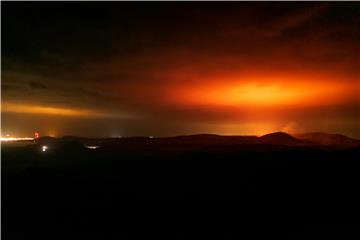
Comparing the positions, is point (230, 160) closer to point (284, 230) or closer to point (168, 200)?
point (168, 200)

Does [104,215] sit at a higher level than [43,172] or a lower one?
lower

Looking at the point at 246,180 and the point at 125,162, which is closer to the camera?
the point at 246,180

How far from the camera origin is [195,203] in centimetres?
2130

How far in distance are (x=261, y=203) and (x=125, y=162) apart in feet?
83.6

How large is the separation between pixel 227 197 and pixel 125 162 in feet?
75.6

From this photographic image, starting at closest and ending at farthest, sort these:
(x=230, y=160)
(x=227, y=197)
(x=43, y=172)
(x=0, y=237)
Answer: (x=0, y=237) < (x=227, y=197) < (x=43, y=172) < (x=230, y=160)

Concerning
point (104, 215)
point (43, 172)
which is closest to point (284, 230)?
point (104, 215)

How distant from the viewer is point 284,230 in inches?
654

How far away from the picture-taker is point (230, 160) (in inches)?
1566

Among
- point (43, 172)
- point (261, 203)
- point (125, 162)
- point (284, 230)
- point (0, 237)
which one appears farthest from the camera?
point (125, 162)

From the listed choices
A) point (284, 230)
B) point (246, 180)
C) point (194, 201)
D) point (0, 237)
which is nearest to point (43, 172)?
point (0, 237)

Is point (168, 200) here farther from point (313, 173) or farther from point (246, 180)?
point (313, 173)

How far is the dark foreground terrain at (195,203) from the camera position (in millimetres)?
16547

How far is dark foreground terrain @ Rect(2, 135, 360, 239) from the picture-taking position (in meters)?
16.5
